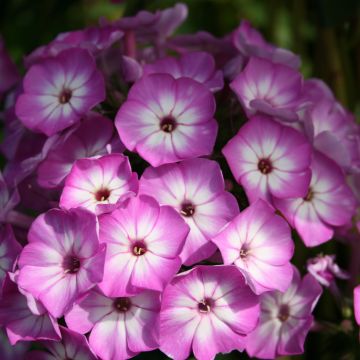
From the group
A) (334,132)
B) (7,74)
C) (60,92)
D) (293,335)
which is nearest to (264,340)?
(293,335)

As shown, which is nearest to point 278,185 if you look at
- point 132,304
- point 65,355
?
point 132,304

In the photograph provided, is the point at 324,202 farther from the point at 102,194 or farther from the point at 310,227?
the point at 102,194

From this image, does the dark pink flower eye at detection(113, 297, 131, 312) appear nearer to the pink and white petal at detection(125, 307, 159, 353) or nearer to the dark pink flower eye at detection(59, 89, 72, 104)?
the pink and white petal at detection(125, 307, 159, 353)

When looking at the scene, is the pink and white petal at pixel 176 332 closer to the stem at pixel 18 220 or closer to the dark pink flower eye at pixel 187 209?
the dark pink flower eye at pixel 187 209

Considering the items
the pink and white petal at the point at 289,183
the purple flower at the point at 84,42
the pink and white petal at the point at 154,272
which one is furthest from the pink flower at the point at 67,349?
the purple flower at the point at 84,42

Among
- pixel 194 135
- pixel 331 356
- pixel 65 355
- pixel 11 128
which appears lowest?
pixel 331 356

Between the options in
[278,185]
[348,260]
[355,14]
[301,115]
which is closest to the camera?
[278,185]

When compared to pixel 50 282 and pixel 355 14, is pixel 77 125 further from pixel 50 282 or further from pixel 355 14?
pixel 355 14
